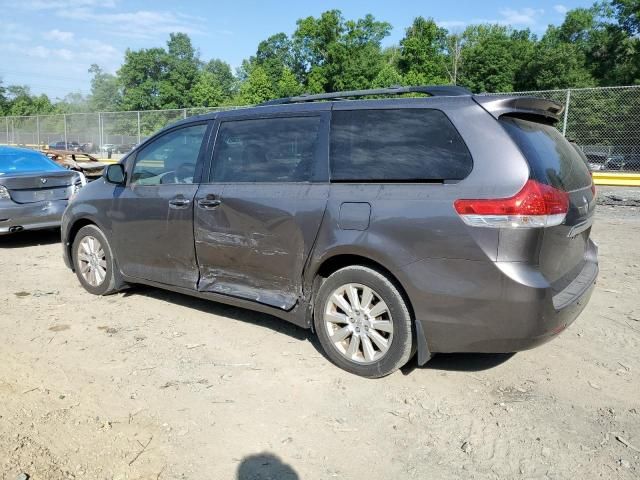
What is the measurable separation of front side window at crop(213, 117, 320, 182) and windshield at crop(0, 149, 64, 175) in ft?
17.0

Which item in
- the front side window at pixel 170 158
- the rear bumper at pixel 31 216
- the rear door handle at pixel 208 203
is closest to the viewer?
the rear door handle at pixel 208 203

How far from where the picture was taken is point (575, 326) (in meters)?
4.55

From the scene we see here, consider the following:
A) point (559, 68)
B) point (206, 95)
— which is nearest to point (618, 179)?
point (559, 68)

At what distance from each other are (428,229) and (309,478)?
1.54 meters

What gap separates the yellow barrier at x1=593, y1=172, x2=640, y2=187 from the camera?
12.1m

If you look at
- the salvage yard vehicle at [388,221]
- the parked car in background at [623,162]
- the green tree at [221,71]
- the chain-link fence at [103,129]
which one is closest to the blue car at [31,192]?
the salvage yard vehicle at [388,221]

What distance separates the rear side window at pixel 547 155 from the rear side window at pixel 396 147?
34 centimetres

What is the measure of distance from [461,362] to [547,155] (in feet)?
5.15

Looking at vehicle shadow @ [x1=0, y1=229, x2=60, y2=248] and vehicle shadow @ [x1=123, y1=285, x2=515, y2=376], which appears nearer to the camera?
vehicle shadow @ [x1=123, y1=285, x2=515, y2=376]

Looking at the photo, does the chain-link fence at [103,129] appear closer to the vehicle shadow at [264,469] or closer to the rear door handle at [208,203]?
the rear door handle at [208,203]

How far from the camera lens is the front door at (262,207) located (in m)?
3.83

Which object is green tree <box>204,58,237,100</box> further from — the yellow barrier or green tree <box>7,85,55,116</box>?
the yellow barrier

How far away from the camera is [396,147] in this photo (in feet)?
11.5

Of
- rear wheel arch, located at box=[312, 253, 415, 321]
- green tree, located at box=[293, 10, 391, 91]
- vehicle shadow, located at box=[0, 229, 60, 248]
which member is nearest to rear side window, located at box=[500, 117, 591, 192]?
rear wheel arch, located at box=[312, 253, 415, 321]
